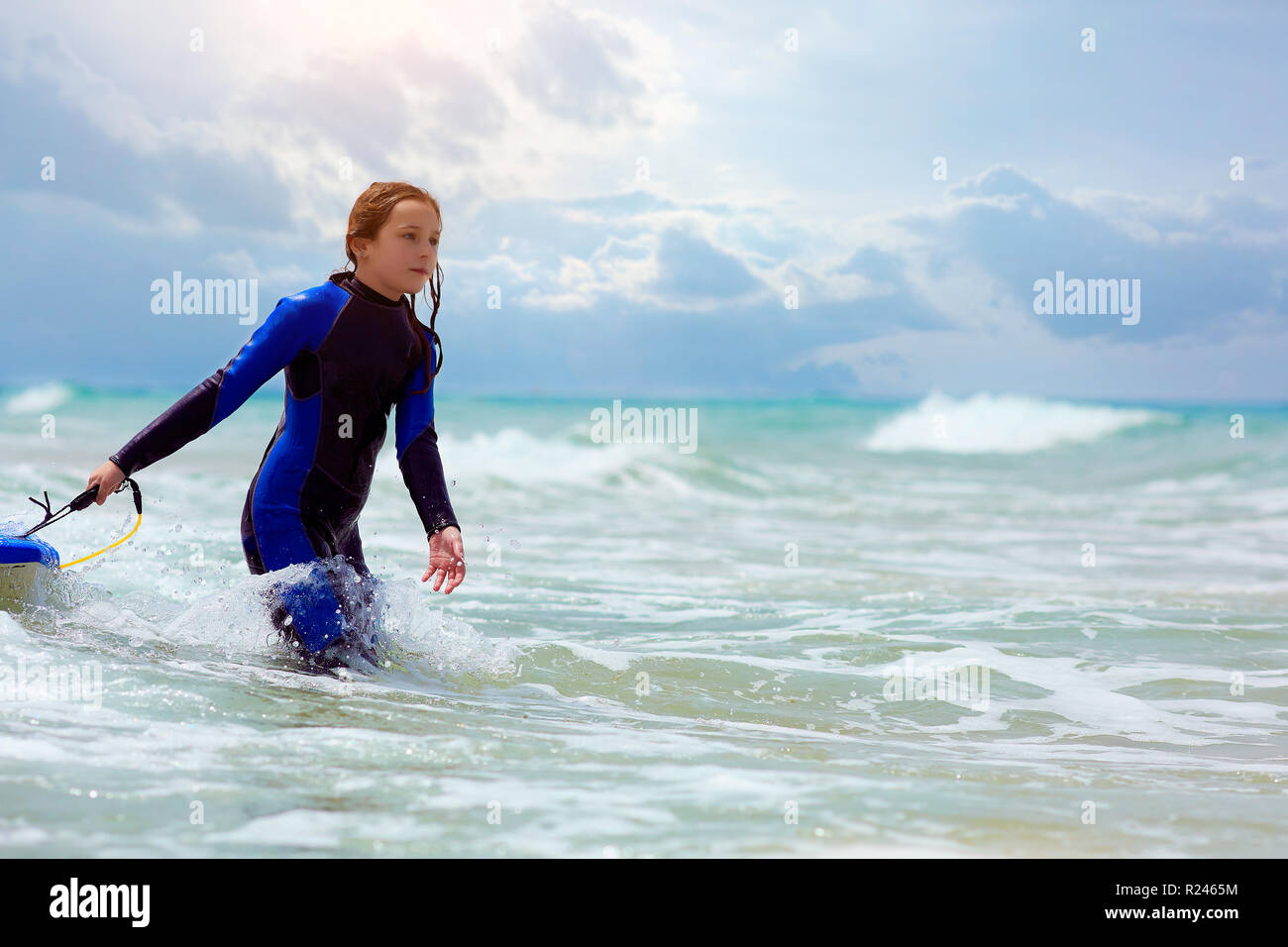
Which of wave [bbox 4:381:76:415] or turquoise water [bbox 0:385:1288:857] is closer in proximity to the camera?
turquoise water [bbox 0:385:1288:857]

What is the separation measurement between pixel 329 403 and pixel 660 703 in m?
1.65

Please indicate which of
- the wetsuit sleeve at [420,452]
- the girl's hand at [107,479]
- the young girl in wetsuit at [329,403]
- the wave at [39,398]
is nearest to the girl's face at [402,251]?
the young girl in wetsuit at [329,403]

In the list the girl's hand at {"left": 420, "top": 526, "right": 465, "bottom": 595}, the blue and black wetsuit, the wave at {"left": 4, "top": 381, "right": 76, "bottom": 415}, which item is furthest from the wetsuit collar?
the wave at {"left": 4, "top": 381, "right": 76, "bottom": 415}

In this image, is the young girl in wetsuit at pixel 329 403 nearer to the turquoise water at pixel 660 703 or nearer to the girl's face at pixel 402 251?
the girl's face at pixel 402 251

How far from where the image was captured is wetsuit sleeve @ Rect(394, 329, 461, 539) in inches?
163

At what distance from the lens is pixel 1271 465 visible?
23688 millimetres

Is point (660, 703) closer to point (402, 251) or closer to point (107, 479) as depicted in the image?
point (402, 251)

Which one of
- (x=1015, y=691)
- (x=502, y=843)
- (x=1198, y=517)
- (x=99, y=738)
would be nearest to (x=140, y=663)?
(x=99, y=738)

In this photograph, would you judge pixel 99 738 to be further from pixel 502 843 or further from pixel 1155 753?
pixel 1155 753

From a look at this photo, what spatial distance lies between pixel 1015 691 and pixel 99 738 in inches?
142

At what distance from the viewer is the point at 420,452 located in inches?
165

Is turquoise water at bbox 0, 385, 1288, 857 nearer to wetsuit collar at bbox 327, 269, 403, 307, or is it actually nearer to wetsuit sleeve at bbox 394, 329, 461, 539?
wetsuit sleeve at bbox 394, 329, 461, 539

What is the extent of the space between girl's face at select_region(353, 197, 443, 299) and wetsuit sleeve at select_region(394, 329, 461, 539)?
0.22 m
